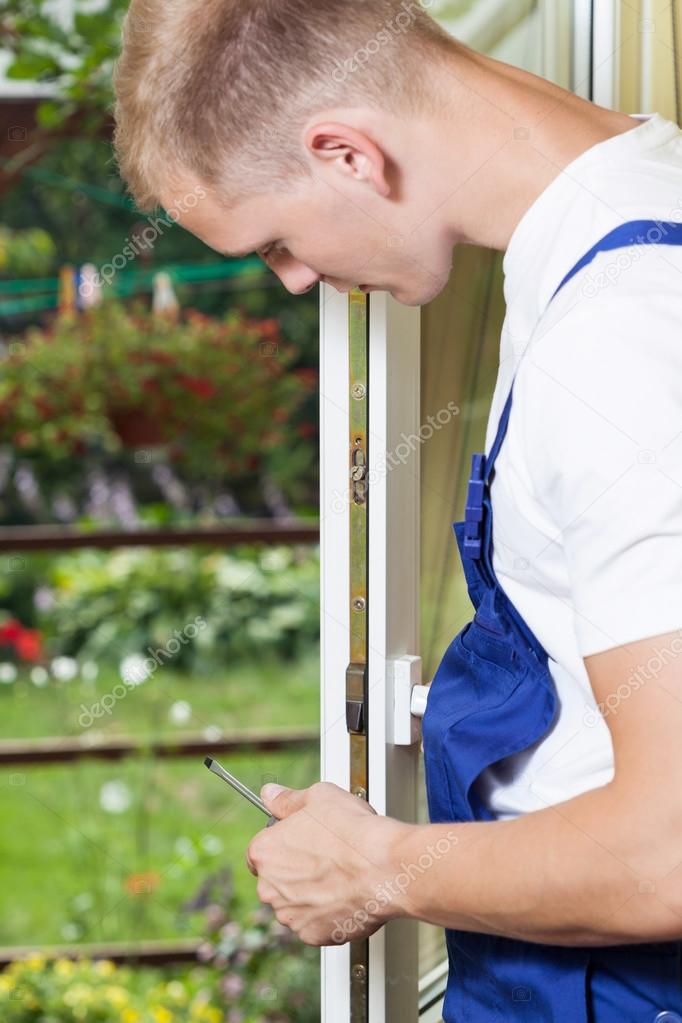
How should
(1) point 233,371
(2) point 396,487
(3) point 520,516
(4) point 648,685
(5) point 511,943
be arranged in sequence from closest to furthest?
(4) point 648,685, (3) point 520,516, (5) point 511,943, (2) point 396,487, (1) point 233,371

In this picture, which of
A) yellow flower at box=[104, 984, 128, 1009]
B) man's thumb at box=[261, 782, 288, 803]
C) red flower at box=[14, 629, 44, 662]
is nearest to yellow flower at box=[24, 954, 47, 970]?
yellow flower at box=[104, 984, 128, 1009]

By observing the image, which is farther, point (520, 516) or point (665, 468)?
point (520, 516)

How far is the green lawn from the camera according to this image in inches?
112

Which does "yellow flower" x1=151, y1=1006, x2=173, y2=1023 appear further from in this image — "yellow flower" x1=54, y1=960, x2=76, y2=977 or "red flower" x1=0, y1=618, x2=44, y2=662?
"red flower" x1=0, y1=618, x2=44, y2=662

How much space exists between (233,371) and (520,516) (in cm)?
256

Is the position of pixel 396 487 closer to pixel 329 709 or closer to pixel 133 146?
pixel 329 709

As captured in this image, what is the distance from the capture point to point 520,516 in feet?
2.30

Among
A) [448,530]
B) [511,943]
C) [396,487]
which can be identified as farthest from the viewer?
[448,530]

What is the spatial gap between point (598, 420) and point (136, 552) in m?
2.84

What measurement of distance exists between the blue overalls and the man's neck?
5.2 inches

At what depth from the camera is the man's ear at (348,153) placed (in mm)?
711

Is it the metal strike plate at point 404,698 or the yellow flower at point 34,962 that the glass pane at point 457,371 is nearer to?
the metal strike plate at point 404,698

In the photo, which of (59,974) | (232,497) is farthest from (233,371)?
(59,974)

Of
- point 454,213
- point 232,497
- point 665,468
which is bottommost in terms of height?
point 232,497
